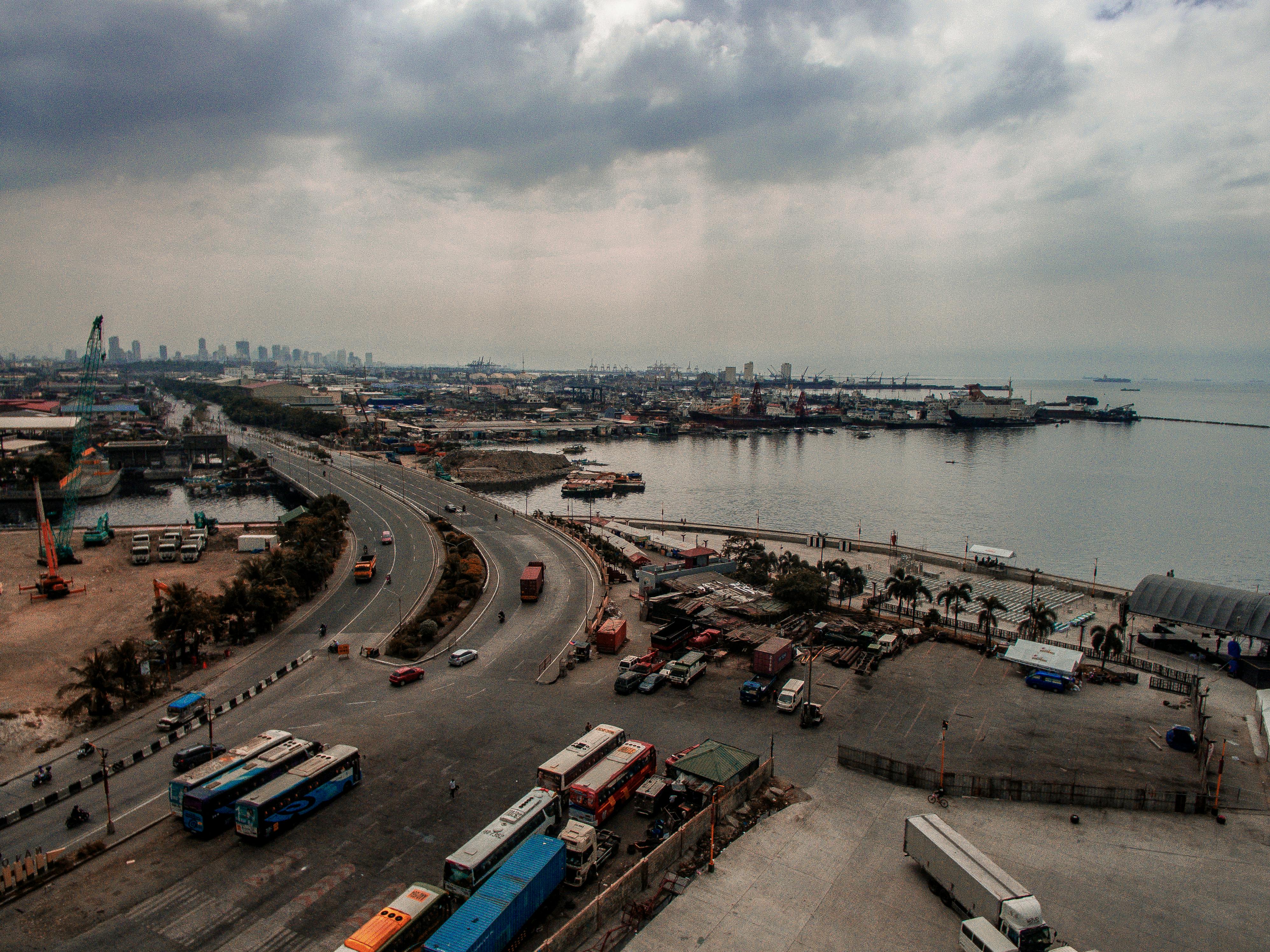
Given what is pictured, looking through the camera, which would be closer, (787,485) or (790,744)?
(790,744)

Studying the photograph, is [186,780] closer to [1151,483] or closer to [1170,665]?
[1170,665]

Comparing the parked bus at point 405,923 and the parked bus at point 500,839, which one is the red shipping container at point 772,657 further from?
the parked bus at point 405,923

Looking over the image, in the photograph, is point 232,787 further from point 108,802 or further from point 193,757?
point 193,757

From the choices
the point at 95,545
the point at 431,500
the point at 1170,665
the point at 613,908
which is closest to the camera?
the point at 613,908

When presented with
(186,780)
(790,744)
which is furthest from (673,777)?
(186,780)

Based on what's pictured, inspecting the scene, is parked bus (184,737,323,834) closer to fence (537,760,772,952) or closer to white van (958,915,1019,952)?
fence (537,760,772,952)

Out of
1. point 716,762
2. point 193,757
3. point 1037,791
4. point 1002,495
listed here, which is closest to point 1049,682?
point 1037,791

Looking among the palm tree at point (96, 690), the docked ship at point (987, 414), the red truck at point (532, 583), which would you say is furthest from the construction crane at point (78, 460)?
the docked ship at point (987, 414)
